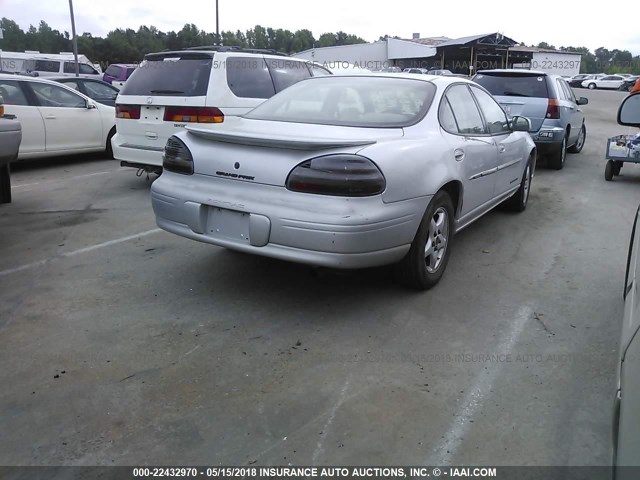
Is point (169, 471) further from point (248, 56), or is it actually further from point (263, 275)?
point (248, 56)

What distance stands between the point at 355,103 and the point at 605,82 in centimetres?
5610

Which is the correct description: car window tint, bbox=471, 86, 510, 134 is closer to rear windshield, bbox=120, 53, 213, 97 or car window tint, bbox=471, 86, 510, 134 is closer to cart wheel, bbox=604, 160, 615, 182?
rear windshield, bbox=120, 53, 213, 97

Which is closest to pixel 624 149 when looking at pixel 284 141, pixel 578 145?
pixel 578 145

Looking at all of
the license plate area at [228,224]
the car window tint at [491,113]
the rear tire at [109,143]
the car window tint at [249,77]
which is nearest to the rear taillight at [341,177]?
the license plate area at [228,224]

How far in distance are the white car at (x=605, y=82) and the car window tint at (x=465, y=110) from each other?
54460 mm

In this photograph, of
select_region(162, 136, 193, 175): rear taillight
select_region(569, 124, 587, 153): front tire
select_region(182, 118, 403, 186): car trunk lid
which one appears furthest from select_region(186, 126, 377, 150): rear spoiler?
select_region(569, 124, 587, 153): front tire

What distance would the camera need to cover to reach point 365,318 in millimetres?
3641

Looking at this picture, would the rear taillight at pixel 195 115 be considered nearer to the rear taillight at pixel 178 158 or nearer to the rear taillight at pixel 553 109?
the rear taillight at pixel 178 158

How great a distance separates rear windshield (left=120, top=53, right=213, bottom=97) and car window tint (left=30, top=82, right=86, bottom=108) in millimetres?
2544

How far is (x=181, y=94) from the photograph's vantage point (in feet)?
21.4

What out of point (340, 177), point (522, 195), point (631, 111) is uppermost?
point (631, 111)

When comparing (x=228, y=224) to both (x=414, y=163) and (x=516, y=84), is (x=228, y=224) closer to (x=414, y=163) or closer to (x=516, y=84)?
(x=414, y=163)

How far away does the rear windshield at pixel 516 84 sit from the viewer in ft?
30.4

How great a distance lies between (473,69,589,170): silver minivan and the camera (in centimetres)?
897
